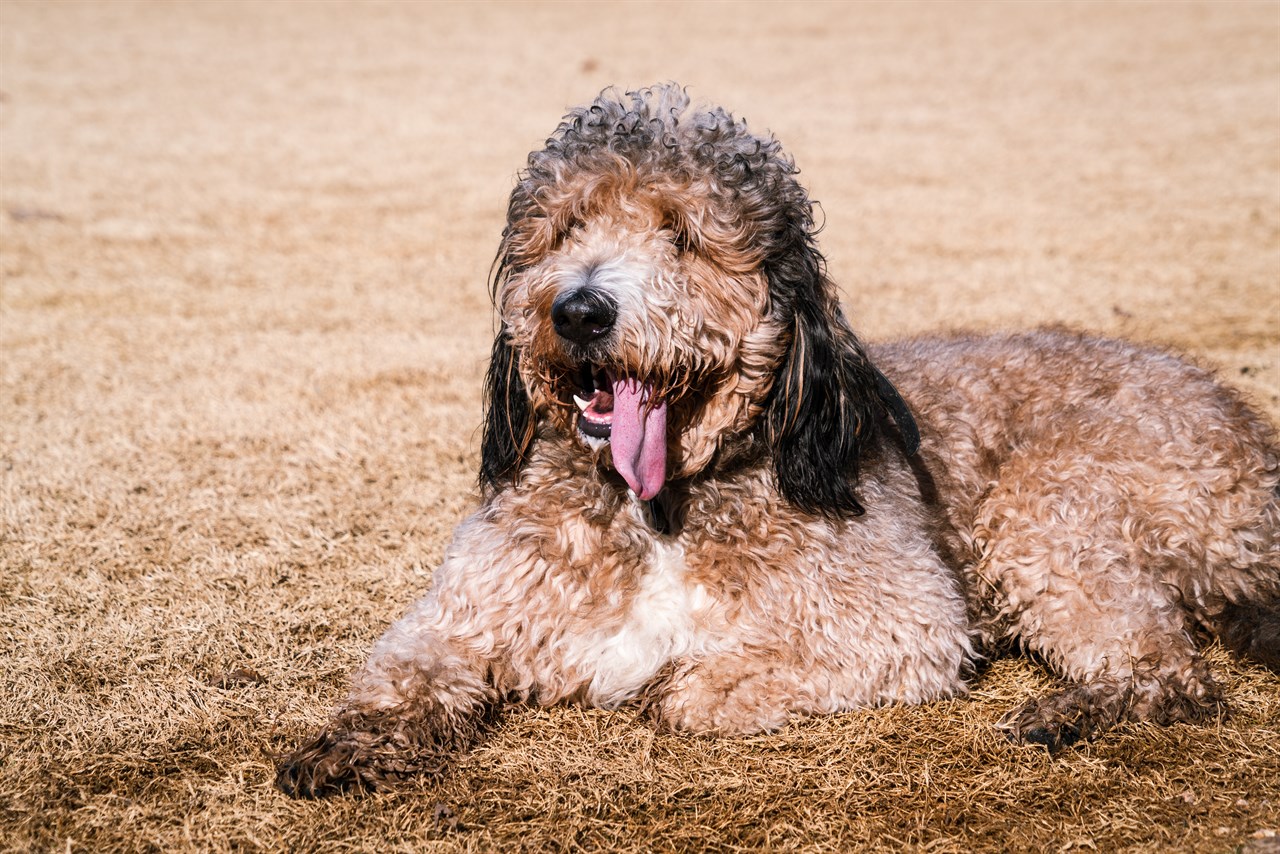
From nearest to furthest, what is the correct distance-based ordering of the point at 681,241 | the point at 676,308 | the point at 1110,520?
1. the point at 676,308
2. the point at 681,241
3. the point at 1110,520

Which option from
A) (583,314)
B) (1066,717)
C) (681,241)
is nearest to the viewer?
(583,314)

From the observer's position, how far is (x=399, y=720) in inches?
136

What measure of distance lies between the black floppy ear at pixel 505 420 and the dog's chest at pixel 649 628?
57cm

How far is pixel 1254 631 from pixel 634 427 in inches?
92.5

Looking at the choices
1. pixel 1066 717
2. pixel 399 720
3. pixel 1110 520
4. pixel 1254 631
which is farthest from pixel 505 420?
pixel 1254 631

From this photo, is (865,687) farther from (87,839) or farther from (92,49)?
(92,49)

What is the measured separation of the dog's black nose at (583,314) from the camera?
10.6ft

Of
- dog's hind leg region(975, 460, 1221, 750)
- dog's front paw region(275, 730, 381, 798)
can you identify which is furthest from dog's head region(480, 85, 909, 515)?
dog's front paw region(275, 730, 381, 798)

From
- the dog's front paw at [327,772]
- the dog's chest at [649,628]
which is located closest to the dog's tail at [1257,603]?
the dog's chest at [649,628]

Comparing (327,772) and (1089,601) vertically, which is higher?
(1089,601)

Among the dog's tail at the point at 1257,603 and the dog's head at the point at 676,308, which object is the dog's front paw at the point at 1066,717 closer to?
the dog's tail at the point at 1257,603

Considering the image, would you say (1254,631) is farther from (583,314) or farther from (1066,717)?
(583,314)

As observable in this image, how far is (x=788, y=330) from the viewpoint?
352cm

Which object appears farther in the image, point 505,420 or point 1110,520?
point 1110,520
